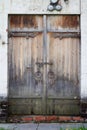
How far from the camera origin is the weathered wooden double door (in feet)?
43.0

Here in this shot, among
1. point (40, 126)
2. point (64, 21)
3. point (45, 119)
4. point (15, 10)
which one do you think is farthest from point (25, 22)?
point (40, 126)

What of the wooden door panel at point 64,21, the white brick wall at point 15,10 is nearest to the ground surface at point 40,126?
the white brick wall at point 15,10

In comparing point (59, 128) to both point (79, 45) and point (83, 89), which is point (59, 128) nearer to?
point (83, 89)

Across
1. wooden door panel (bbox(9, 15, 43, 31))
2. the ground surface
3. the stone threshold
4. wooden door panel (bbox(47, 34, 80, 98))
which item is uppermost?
wooden door panel (bbox(9, 15, 43, 31))

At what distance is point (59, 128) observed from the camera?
1217cm

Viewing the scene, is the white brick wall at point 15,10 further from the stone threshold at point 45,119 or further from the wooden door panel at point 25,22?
the stone threshold at point 45,119

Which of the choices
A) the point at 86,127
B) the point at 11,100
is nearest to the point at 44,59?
the point at 11,100

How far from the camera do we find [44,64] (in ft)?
43.1

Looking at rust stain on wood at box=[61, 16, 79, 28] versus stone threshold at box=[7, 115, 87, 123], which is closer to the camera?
stone threshold at box=[7, 115, 87, 123]

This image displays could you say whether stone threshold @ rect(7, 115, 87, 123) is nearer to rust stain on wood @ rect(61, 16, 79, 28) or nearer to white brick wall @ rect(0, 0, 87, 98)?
white brick wall @ rect(0, 0, 87, 98)

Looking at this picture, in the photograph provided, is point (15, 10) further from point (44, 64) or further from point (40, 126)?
point (40, 126)

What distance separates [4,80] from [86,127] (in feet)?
7.82

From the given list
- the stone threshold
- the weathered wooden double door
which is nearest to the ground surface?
the stone threshold

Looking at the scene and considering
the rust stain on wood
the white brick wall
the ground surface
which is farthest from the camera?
the rust stain on wood
